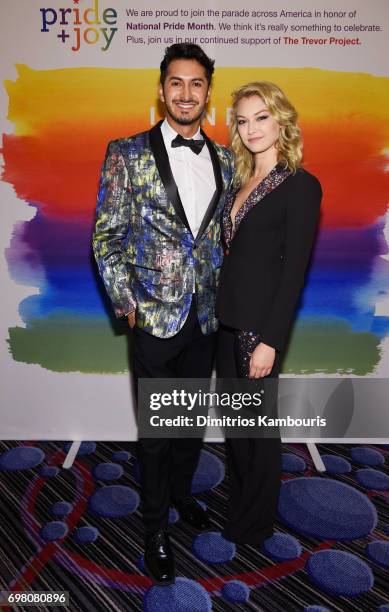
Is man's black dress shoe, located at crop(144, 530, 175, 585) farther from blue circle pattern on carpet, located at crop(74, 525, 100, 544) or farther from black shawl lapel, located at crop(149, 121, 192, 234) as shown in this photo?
black shawl lapel, located at crop(149, 121, 192, 234)

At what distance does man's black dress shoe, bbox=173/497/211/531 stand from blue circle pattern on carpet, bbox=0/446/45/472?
862 mm

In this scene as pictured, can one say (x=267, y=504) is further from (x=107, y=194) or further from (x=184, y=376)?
(x=107, y=194)

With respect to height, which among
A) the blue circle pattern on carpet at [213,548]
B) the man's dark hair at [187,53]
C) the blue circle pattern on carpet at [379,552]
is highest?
the man's dark hair at [187,53]

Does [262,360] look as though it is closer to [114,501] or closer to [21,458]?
[114,501]

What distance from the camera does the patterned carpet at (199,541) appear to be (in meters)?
1.94

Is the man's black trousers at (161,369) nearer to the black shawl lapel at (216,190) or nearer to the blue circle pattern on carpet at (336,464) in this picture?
the black shawl lapel at (216,190)

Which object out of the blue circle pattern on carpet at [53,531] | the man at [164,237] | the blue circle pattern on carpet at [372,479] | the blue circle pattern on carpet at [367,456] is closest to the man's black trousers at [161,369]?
the man at [164,237]

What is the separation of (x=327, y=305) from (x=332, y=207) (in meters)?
0.52

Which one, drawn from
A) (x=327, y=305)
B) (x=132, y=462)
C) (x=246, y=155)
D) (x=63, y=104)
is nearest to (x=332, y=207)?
(x=327, y=305)

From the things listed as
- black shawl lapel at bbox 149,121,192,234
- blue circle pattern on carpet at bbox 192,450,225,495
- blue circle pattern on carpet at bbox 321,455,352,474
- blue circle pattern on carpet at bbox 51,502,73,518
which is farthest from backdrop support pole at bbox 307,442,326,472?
black shawl lapel at bbox 149,121,192,234

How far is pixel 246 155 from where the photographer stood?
6.93 feet

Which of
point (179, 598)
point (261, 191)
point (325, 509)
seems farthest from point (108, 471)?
point (261, 191)

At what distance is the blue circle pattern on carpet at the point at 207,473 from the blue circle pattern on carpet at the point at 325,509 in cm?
34

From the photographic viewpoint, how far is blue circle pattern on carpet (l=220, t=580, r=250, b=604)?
1924 mm
